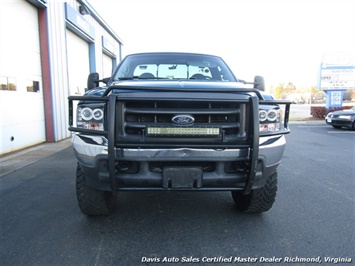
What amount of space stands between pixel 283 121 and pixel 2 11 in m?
6.98

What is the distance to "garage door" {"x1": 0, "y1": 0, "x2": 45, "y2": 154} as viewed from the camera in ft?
20.2

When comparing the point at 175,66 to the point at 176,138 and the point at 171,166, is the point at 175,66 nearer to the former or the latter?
the point at 176,138

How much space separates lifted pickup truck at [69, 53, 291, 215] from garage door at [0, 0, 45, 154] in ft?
17.0

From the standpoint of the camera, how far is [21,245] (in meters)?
2.31

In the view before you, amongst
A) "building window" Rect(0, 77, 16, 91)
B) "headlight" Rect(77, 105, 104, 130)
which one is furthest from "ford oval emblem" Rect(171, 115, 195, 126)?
"building window" Rect(0, 77, 16, 91)

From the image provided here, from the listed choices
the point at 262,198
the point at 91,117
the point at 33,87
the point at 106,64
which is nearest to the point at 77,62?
the point at 33,87

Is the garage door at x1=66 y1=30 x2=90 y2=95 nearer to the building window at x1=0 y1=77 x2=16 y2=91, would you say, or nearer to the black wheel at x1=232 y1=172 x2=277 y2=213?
the building window at x1=0 y1=77 x2=16 y2=91

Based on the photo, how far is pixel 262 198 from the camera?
271 centimetres

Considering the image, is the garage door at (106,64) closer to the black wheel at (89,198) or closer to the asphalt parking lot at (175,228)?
the asphalt parking lot at (175,228)

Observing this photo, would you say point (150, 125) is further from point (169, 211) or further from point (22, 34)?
point (22, 34)

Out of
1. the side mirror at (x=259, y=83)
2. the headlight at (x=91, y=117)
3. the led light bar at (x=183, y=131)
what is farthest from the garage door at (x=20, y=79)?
the side mirror at (x=259, y=83)

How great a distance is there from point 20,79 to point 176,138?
6489 millimetres

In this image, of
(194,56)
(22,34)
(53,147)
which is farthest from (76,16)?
(194,56)

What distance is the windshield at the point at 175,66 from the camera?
3.49m
